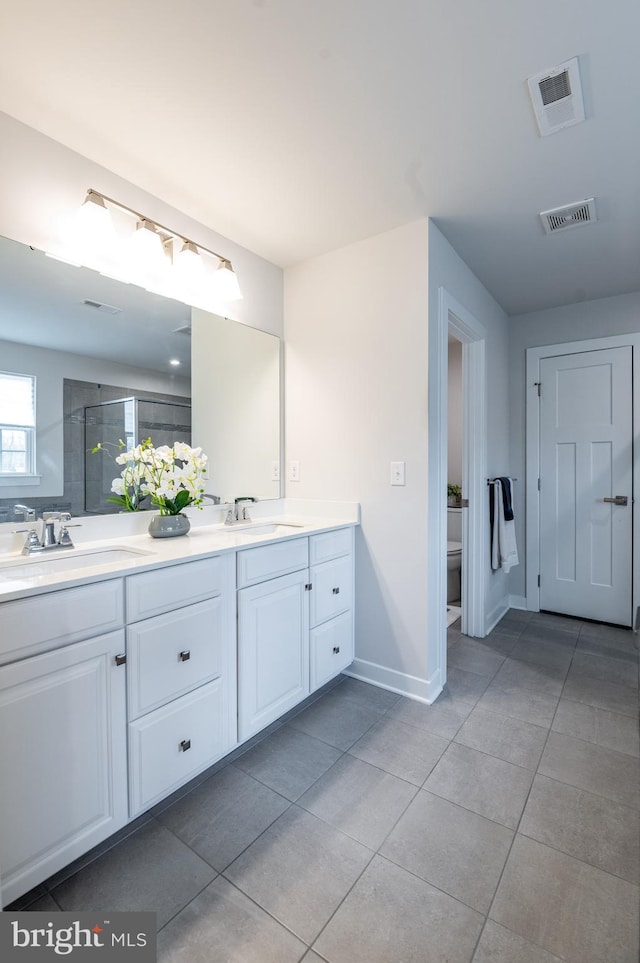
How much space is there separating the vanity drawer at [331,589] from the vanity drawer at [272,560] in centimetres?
14

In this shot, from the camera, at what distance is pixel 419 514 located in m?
2.16

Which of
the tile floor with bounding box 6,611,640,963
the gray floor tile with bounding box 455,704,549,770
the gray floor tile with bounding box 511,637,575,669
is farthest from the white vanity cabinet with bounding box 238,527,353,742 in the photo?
the gray floor tile with bounding box 511,637,575,669

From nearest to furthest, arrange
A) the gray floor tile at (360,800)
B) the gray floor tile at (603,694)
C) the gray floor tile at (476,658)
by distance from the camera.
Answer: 1. the gray floor tile at (360,800)
2. the gray floor tile at (603,694)
3. the gray floor tile at (476,658)

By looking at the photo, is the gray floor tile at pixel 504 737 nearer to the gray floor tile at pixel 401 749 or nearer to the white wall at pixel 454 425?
the gray floor tile at pixel 401 749

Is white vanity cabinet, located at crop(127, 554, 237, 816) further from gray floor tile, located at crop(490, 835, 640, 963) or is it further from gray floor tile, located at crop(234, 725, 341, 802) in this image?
gray floor tile, located at crop(490, 835, 640, 963)

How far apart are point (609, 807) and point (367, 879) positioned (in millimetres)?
911

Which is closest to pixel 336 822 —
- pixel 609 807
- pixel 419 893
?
pixel 419 893

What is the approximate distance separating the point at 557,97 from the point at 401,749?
245cm

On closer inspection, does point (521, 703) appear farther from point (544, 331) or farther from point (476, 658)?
point (544, 331)

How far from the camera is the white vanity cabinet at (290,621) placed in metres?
1.73

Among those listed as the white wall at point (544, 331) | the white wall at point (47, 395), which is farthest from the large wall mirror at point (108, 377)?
the white wall at point (544, 331)

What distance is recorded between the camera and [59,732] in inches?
45.6

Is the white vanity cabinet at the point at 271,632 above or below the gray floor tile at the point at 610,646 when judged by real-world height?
above

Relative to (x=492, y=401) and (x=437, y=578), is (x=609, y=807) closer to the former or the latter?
(x=437, y=578)
